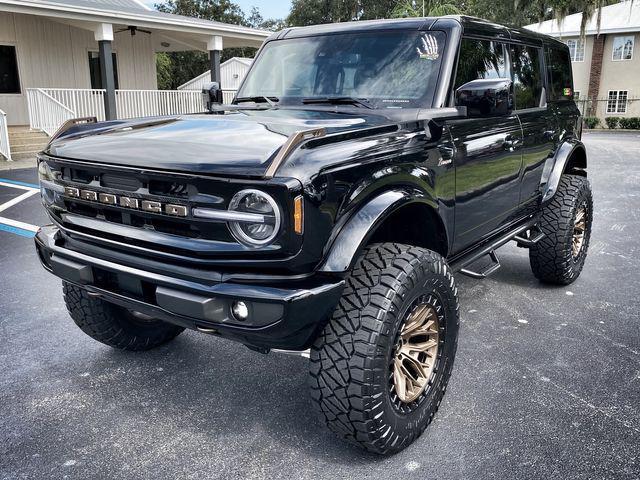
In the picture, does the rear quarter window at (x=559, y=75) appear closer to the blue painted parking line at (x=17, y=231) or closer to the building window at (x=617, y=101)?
the blue painted parking line at (x=17, y=231)

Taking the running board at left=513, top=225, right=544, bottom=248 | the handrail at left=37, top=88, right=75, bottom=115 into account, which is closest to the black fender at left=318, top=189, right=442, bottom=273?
the running board at left=513, top=225, right=544, bottom=248

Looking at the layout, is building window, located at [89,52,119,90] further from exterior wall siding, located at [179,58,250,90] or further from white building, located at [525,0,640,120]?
white building, located at [525,0,640,120]

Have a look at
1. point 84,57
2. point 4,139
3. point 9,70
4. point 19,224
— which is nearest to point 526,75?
point 19,224

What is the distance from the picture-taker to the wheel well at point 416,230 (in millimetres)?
2990

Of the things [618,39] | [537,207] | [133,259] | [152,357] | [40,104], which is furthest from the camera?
[618,39]

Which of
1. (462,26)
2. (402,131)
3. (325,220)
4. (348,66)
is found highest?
(462,26)

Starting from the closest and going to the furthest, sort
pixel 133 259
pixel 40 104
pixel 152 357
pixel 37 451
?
pixel 133 259 → pixel 37 451 → pixel 152 357 → pixel 40 104

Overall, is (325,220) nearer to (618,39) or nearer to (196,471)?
(196,471)

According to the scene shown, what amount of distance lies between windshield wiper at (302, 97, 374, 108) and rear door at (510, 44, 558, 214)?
1286 mm

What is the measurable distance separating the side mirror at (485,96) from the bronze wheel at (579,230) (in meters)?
2.30

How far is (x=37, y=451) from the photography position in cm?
267

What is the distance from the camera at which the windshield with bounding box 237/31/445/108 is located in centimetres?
330

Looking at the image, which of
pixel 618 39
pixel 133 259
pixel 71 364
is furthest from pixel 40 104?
pixel 618 39

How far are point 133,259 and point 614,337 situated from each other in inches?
125
